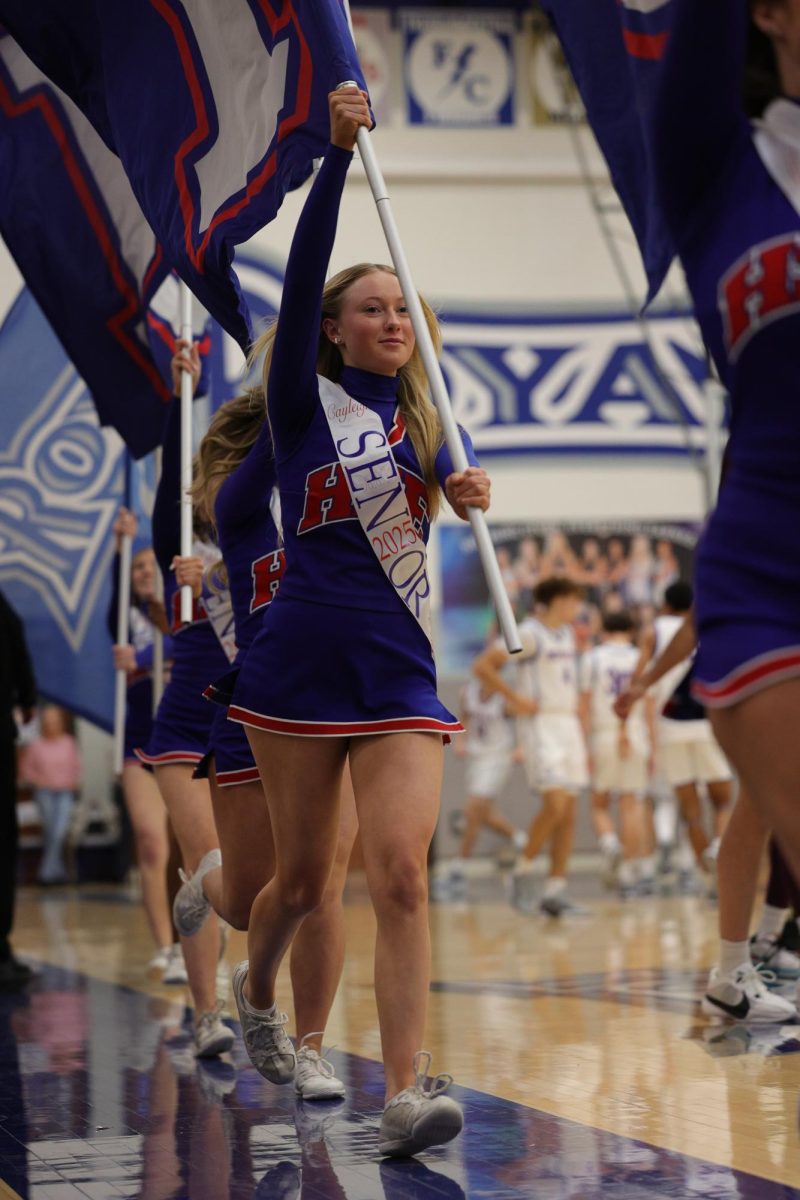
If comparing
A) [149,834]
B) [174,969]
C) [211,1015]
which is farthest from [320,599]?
[149,834]

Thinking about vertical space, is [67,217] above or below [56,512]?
above

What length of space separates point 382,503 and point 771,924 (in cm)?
373

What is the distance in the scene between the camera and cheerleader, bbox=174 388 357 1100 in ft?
16.0

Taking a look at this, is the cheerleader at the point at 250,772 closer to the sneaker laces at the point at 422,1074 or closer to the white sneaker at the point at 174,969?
the sneaker laces at the point at 422,1074

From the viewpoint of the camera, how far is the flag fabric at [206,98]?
200 inches

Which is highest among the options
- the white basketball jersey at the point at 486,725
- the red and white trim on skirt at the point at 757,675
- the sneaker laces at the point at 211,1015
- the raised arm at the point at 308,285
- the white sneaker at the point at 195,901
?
the white basketball jersey at the point at 486,725

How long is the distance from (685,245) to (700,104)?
0.23 meters

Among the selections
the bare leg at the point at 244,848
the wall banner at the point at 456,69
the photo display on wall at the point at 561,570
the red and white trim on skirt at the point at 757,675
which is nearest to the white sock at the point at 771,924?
the bare leg at the point at 244,848

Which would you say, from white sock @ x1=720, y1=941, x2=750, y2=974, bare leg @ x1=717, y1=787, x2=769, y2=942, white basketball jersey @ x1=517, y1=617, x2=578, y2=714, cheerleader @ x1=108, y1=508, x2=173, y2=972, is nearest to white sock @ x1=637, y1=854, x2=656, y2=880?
white basketball jersey @ x1=517, y1=617, x2=578, y2=714

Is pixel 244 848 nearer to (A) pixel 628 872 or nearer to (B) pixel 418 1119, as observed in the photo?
(B) pixel 418 1119

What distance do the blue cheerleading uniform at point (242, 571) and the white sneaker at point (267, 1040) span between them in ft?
1.96

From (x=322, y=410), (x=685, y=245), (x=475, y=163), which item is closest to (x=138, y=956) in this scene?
(x=322, y=410)

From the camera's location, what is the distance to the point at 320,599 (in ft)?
14.0

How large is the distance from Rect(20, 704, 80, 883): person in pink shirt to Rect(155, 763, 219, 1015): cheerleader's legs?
35.6ft
